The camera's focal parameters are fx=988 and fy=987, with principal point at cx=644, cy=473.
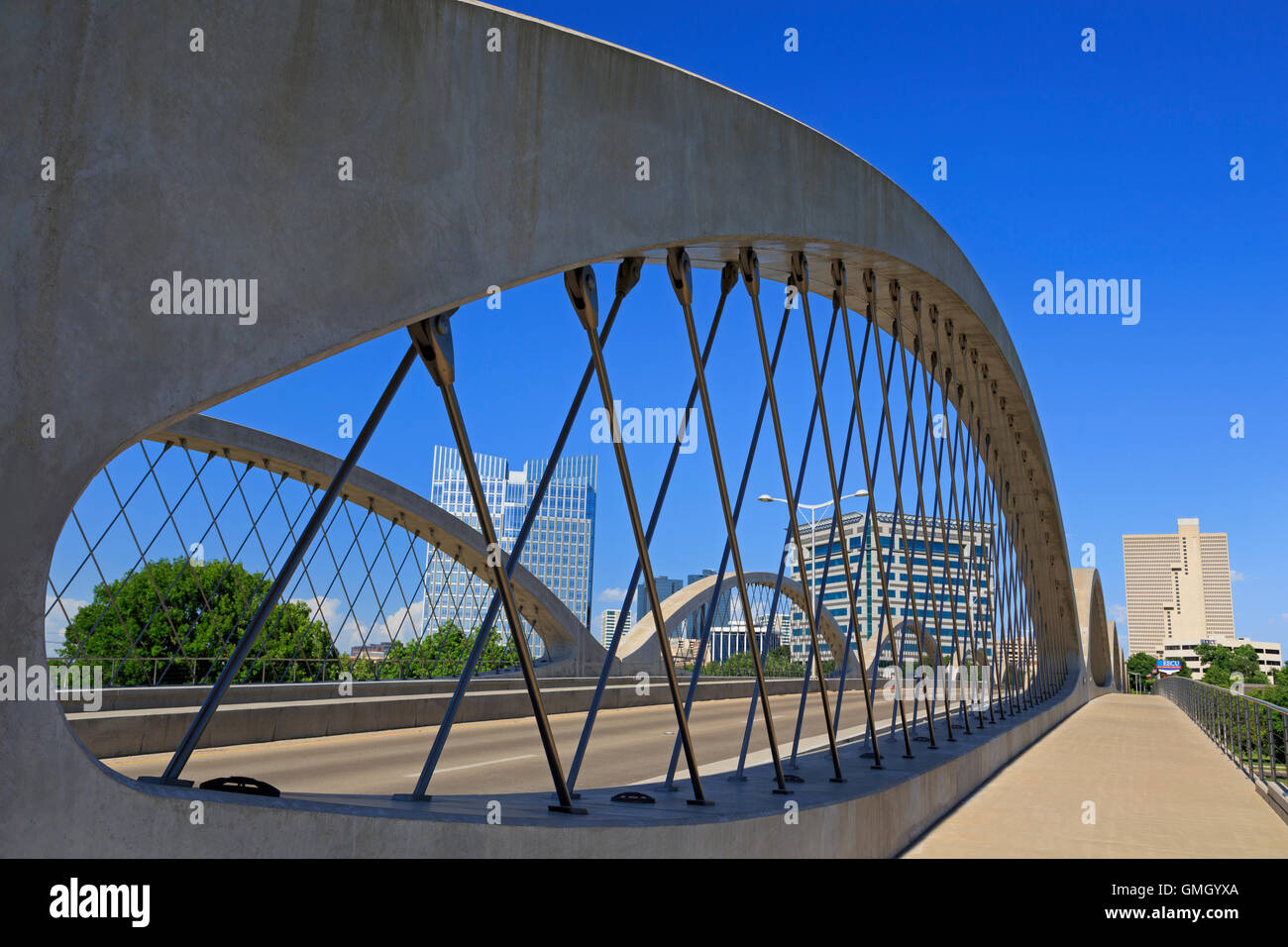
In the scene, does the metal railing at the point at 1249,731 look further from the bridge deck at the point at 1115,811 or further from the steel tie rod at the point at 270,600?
the steel tie rod at the point at 270,600

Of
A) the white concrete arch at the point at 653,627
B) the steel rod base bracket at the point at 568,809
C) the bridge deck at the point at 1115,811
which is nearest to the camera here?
the steel rod base bracket at the point at 568,809

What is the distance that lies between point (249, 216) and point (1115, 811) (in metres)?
10.4

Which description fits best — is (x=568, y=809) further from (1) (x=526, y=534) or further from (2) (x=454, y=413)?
(2) (x=454, y=413)

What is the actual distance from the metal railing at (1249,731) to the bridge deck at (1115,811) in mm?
277

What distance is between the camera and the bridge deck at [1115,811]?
8297 millimetres

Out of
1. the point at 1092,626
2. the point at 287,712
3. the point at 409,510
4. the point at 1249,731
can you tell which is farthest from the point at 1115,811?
the point at 1092,626

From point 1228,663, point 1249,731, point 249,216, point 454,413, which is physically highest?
point 249,216

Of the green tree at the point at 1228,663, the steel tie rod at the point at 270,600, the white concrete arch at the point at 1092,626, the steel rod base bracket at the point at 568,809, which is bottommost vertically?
the green tree at the point at 1228,663

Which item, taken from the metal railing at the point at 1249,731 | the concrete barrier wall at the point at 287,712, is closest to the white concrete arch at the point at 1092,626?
the metal railing at the point at 1249,731

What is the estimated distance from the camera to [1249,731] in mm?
13773

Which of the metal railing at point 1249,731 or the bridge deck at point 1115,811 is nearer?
the bridge deck at point 1115,811

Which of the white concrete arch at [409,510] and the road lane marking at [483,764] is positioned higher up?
the white concrete arch at [409,510]

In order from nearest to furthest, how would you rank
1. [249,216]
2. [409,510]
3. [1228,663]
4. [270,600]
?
[249,216] → [270,600] → [409,510] → [1228,663]
